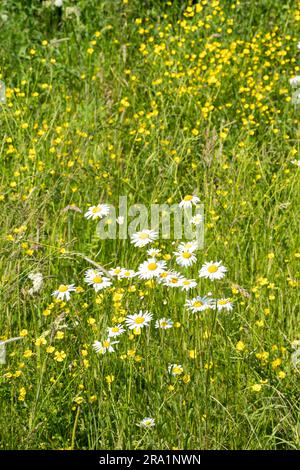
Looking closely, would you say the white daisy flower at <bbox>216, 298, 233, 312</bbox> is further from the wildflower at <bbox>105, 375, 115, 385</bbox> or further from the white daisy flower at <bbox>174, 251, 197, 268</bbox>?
the wildflower at <bbox>105, 375, 115, 385</bbox>

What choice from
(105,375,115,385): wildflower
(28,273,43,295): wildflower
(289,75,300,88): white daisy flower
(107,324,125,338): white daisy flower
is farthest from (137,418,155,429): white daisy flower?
(289,75,300,88): white daisy flower

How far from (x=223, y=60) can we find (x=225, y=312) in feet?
7.91

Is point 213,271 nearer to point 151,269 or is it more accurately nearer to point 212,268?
point 212,268

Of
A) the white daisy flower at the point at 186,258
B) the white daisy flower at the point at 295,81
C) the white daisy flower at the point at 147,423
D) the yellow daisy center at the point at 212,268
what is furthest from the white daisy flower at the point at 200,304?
the white daisy flower at the point at 295,81

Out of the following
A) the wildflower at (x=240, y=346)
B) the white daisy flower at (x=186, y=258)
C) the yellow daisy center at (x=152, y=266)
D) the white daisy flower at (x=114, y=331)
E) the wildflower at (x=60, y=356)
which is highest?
the white daisy flower at (x=186, y=258)

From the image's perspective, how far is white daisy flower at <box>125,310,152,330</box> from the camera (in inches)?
104

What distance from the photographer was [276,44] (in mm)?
5008

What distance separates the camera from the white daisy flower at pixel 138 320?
2.65 m

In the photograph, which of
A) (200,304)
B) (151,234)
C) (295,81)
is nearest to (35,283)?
(151,234)

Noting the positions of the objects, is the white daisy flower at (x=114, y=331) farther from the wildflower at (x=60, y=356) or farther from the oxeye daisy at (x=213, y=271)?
the oxeye daisy at (x=213, y=271)

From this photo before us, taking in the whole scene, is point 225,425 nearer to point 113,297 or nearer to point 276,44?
point 113,297

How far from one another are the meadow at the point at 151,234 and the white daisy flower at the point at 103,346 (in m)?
0.02

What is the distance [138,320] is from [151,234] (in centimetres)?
42

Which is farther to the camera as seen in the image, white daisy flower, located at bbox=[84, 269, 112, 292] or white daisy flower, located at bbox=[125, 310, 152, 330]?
white daisy flower, located at bbox=[84, 269, 112, 292]
